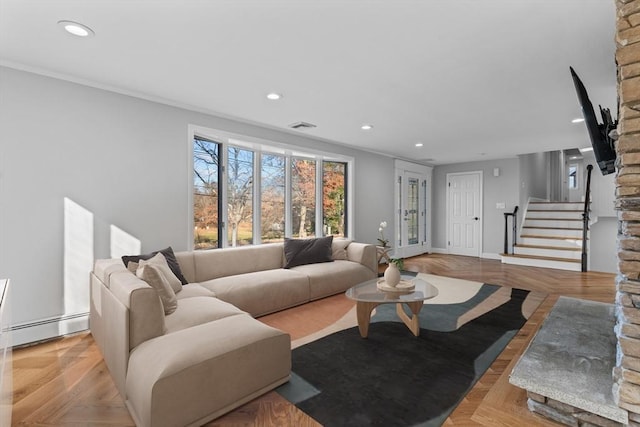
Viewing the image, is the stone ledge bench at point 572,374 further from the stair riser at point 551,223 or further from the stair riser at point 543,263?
the stair riser at point 551,223

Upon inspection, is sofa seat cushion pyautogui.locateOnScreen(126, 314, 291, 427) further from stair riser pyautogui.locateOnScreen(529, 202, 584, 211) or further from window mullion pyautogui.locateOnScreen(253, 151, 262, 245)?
stair riser pyautogui.locateOnScreen(529, 202, 584, 211)

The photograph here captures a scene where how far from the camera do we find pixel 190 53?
2314 mm

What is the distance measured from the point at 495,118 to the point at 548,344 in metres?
2.91

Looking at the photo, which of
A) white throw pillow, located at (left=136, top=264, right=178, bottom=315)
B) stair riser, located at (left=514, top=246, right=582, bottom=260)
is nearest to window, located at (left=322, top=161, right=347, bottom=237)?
white throw pillow, located at (left=136, top=264, right=178, bottom=315)

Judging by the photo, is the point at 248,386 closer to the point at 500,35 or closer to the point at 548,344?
the point at 548,344

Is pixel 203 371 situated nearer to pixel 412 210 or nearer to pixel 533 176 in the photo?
pixel 412 210

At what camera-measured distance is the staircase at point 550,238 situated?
5781 millimetres

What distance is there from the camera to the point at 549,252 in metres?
6.12

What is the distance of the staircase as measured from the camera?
19.0ft

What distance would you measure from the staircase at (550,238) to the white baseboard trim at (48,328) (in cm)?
713

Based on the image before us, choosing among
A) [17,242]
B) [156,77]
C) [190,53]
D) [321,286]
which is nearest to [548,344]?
[321,286]

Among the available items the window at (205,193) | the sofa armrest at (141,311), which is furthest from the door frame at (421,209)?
the sofa armrest at (141,311)

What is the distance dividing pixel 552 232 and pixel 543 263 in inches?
53.9

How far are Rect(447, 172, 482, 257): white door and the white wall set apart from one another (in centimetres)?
637
